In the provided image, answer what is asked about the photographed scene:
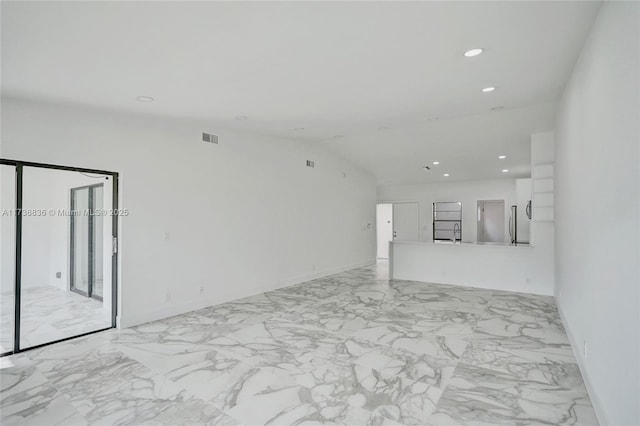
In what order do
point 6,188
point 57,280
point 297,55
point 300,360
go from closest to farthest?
point 297,55
point 300,360
point 6,188
point 57,280

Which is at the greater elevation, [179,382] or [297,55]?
[297,55]

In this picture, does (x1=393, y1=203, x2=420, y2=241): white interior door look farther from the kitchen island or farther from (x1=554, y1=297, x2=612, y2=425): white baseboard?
(x1=554, y1=297, x2=612, y2=425): white baseboard

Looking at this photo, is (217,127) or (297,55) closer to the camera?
(297,55)

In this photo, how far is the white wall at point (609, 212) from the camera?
1.82 metres

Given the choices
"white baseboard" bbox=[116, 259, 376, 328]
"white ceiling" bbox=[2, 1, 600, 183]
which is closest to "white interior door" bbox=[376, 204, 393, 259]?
"white baseboard" bbox=[116, 259, 376, 328]

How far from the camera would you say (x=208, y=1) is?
7.32ft

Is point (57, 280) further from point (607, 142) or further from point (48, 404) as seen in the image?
point (607, 142)

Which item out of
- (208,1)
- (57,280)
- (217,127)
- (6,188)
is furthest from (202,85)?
(57,280)

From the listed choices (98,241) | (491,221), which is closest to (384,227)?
(491,221)

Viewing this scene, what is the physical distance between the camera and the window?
10.7m

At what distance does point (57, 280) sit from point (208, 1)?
17.2 ft

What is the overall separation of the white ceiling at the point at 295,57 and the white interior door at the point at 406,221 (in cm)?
621

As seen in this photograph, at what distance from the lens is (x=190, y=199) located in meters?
5.42

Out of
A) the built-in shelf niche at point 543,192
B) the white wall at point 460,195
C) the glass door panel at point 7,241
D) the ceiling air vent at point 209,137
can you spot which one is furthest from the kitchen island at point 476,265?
the glass door panel at point 7,241
